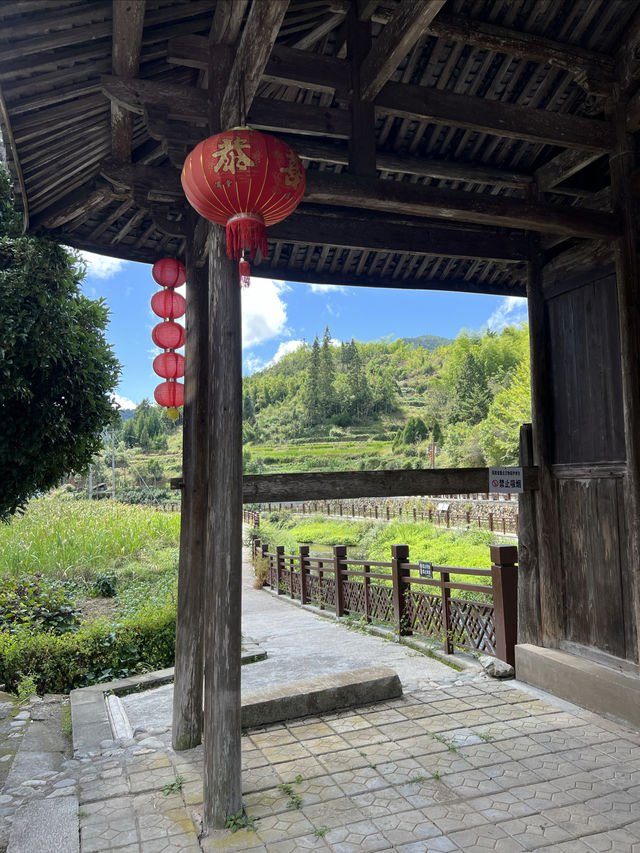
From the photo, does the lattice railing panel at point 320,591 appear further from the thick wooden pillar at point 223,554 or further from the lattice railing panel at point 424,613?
the thick wooden pillar at point 223,554

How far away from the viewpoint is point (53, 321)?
5.20 meters

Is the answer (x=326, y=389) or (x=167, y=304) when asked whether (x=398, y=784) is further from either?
(x=326, y=389)

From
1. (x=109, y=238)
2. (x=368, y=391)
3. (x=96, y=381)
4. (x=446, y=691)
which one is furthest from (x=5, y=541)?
(x=368, y=391)

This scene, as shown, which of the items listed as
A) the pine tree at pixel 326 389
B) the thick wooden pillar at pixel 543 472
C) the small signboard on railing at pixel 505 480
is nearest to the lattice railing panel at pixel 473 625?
the thick wooden pillar at pixel 543 472

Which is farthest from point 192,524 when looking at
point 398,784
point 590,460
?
point 590,460

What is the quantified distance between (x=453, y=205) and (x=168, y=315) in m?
2.40

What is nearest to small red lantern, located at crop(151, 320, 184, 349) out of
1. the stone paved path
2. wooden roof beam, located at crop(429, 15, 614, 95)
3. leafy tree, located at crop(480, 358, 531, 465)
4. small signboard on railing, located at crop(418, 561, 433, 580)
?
wooden roof beam, located at crop(429, 15, 614, 95)

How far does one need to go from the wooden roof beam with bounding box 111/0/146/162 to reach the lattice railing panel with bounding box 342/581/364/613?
675 centimetres

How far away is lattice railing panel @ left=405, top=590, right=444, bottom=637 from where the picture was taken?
261 inches

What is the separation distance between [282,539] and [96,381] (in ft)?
69.9

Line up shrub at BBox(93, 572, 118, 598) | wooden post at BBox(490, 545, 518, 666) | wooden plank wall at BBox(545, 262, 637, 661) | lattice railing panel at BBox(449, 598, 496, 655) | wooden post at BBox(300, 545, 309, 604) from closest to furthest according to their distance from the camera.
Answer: wooden plank wall at BBox(545, 262, 637, 661) → wooden post at BBox(490, 545, 518, 666) → lattice railing panel at BBox(449, 598, 496, 655) → shrub at BBox(93, 572, 118, 598) → wooden post at BBox(300, 545, 309, 604)

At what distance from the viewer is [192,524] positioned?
437cm

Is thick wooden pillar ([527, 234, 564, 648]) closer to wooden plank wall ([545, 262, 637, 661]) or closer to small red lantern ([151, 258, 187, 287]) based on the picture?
wooden plank wall ([545, 262, 637, 661])

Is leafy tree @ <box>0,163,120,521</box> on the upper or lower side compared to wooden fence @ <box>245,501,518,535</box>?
upper
